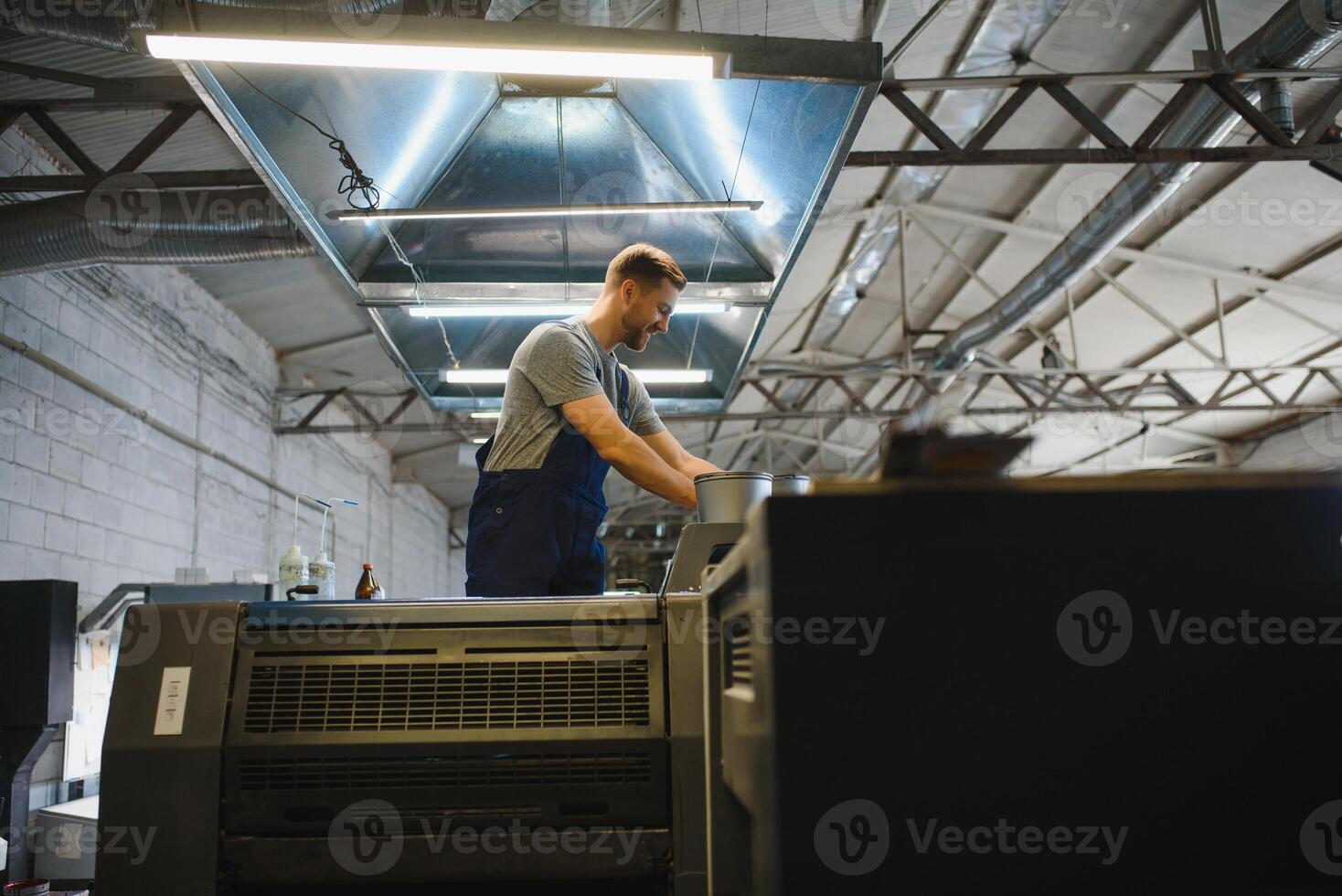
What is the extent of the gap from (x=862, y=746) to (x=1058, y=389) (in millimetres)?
8189

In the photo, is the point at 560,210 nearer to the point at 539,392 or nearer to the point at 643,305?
the point at 643,305

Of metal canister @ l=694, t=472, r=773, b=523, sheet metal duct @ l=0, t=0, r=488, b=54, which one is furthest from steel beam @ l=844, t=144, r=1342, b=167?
metal canister @ l=694, t=472, r=773, b=523

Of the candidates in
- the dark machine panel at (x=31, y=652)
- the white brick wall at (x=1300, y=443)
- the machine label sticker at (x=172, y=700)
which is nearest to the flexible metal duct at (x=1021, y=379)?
the white brick wall at (x=1300, y=443)

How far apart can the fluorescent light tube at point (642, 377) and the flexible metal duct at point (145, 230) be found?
0.91m

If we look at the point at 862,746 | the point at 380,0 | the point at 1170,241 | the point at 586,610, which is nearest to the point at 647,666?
the point at 586,610

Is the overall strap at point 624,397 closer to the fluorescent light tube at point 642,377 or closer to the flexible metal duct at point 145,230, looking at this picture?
the fluorescent light tube at point 642,377

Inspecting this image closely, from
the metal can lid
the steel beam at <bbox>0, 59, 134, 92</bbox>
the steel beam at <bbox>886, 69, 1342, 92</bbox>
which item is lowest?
the metal can lid

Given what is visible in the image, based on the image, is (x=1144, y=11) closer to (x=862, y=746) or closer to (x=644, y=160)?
(x=644, y=160)

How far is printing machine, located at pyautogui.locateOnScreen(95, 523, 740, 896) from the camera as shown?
1223 mm

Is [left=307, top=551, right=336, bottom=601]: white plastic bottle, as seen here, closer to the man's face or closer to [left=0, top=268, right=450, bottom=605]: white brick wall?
the man's face

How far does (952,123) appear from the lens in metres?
5.93

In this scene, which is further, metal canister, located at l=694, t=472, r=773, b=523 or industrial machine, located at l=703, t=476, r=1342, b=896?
metal canister, located at l=694, t=472, r=773, b=523

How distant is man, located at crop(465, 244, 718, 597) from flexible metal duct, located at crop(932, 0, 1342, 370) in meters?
3.46

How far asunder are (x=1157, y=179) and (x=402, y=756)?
476 cm
